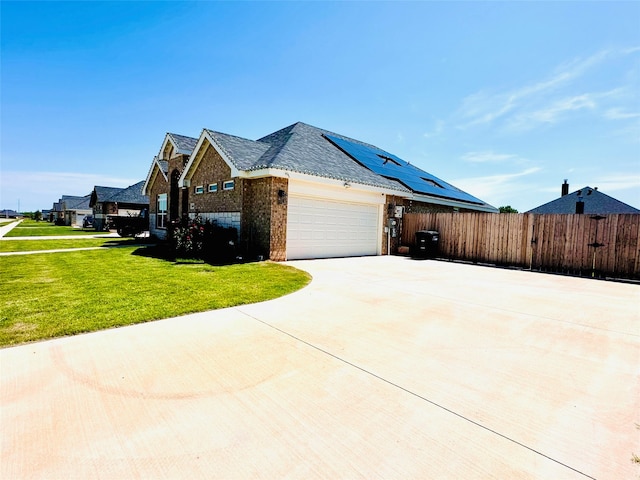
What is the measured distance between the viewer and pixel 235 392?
275 centimetres

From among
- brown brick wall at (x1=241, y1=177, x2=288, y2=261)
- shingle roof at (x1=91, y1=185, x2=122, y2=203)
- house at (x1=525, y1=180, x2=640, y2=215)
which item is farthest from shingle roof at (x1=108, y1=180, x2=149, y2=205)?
house at (x1=525, y1=180, x2=640, y2=215)

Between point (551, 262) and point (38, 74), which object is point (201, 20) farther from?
point (551, 262)

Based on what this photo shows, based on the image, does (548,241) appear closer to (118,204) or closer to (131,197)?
Answer: (131,197)

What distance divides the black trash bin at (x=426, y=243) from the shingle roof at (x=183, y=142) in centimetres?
1526

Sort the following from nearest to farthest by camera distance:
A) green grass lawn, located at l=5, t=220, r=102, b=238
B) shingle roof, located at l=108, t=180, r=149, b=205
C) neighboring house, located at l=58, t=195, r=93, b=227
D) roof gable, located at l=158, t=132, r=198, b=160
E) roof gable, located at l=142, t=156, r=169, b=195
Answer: roof gable, located at l=158, t=132, r=198, b=160 < roof gable, located at l=142, t=156, r=169, b=195 < green grass lawn, located at l=5, t=220, r=102, b=238 < shingle roof, located at l=108, t=180, r=149, b=205 < neighboring house, located at l=58, t=195, r=93, b=227

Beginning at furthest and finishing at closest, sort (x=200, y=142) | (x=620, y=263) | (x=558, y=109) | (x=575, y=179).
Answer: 1. (x=575, y=179)
2. (x=200, y=142)
3. (x=558, y=109)
4. (x=620, y=263)

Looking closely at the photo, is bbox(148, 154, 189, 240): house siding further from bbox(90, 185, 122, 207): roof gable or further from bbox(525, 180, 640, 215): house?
bbox(525, 180, 640, 215): house

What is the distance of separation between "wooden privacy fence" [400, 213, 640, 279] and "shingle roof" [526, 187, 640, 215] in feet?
74.1

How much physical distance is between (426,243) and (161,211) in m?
19.2

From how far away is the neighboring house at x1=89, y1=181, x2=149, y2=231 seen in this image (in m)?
36.6

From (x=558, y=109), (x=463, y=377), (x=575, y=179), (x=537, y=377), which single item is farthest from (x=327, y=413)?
(x=575, y=179)

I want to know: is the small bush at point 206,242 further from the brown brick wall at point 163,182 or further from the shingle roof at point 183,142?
the shingle roof at point 183,142

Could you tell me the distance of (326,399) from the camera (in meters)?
2.68

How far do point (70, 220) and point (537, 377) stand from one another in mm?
69663
